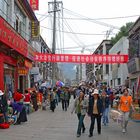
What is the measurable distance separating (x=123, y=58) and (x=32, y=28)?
34.1ft

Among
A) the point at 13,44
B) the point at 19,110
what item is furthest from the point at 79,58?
the point at 19,110

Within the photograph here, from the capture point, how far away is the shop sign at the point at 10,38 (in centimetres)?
1864

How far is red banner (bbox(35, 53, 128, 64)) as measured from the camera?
3988 cm

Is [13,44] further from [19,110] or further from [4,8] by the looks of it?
[19,110]

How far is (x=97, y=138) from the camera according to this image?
12586mm

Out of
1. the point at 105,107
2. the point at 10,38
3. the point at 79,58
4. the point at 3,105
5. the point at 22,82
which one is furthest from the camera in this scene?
the point at 79,58

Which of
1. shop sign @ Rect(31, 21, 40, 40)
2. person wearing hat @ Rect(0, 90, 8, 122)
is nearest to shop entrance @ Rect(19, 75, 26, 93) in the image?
shop sign @ Rect(31, 21, 40, 40)

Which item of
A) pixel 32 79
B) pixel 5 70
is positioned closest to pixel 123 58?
pixel 32 79

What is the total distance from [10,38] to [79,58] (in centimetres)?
2141

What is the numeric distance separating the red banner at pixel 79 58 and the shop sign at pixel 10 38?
1384 cm

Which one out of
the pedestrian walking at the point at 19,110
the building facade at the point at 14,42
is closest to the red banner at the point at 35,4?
the building facade at the point at 14,42

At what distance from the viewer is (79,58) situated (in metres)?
41.6

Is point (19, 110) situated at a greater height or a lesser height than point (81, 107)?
lesser

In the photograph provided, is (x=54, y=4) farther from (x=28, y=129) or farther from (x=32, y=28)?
(x=28, y=129)
